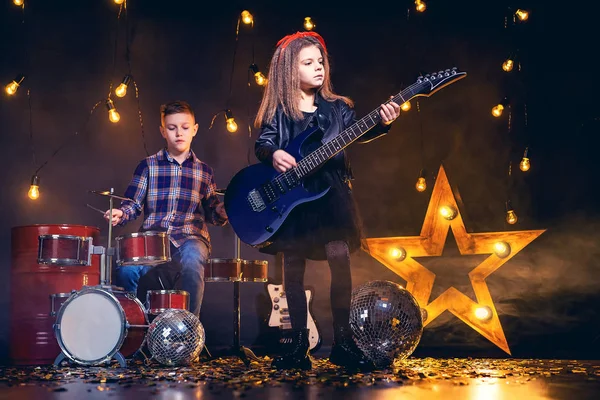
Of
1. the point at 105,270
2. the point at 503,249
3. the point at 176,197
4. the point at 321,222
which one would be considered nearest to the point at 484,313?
the point at 503,249

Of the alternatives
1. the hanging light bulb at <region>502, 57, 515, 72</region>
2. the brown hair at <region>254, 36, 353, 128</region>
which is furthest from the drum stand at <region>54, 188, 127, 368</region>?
the hanging light bulb at <region>502, 57, 515, 72</region>

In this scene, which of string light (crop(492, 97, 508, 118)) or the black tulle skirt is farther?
string light (crop(492, 97, 508, 118))

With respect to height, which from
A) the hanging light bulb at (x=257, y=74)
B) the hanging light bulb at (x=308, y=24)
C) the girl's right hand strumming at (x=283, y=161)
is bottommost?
the girl's right hand strumming at (x=283, y=161)

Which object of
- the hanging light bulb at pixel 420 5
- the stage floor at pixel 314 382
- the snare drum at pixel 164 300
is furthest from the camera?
the hanging light bulb at pixel 420 5

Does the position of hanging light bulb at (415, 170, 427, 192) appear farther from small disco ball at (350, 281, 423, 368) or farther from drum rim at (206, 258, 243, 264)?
small disco ball at (350, 281, 423, 368)

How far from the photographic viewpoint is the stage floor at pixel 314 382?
2627 mm

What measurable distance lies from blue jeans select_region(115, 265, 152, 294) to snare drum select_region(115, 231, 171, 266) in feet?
2.08

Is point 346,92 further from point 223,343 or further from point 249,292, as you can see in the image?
point 223,343

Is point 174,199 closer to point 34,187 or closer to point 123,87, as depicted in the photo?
point 123,87

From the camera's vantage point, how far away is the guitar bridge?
3.64m

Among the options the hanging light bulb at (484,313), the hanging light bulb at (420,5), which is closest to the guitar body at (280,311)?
the hanging light bulb at (484,313)

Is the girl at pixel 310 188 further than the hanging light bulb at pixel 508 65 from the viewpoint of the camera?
No

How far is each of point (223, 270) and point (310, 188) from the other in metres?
1.29

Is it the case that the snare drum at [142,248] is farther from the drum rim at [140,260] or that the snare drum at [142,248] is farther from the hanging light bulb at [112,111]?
the hanging light bulb at [112,111]
